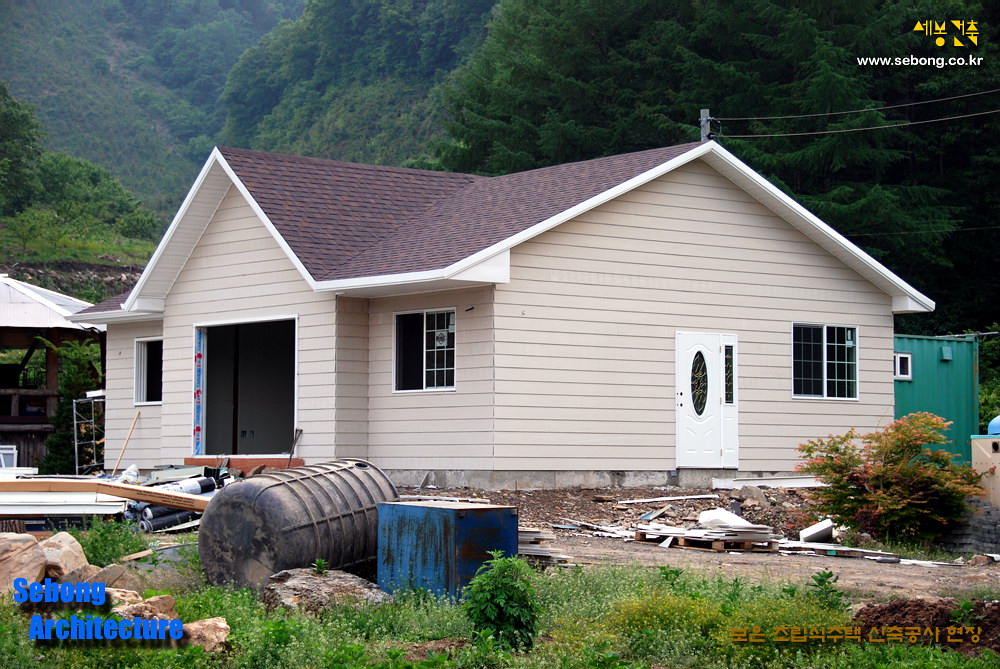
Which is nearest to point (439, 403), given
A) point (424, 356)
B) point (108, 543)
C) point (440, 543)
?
point (424, 356)

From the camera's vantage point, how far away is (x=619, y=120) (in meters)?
38.8

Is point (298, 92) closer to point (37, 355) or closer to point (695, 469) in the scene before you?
point (37, 355)

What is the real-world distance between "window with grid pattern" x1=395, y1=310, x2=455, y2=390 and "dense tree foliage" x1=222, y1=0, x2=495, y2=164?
47.7 metres


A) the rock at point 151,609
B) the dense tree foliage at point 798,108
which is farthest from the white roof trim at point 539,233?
the dense tree foliage at point 798,108

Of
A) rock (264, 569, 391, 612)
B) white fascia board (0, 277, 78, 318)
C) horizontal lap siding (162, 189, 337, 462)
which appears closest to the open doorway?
horizontal lap siding (162, 189, 337, 462)

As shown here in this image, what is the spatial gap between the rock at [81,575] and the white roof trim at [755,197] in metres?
7.52

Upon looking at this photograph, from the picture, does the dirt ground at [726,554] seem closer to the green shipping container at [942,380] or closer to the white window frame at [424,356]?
the white window frame at [424,356]

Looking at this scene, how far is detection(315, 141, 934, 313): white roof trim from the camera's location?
60.3ft

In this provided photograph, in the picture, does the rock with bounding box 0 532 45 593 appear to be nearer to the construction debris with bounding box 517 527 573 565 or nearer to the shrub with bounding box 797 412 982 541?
the construction debris with bounding box 517 527 573 565

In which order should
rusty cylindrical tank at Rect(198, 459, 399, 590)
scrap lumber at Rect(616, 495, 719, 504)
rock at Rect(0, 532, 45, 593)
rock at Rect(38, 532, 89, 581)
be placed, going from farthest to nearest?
1. scrap lumber at Rect(616, 495, 719, 504)
2. rusty cylindrical tank at Rect(198, 459, 399, 590)
3. rock at Rect(38, 532, 89, 581)
4. rock at Rect(0, 532, 45, 593)

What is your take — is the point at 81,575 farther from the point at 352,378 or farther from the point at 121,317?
the point at 121,317

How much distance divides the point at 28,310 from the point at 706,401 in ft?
55.9

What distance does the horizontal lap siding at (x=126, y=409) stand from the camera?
2478 cm

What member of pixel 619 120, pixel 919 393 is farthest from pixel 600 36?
pixel 919 393
